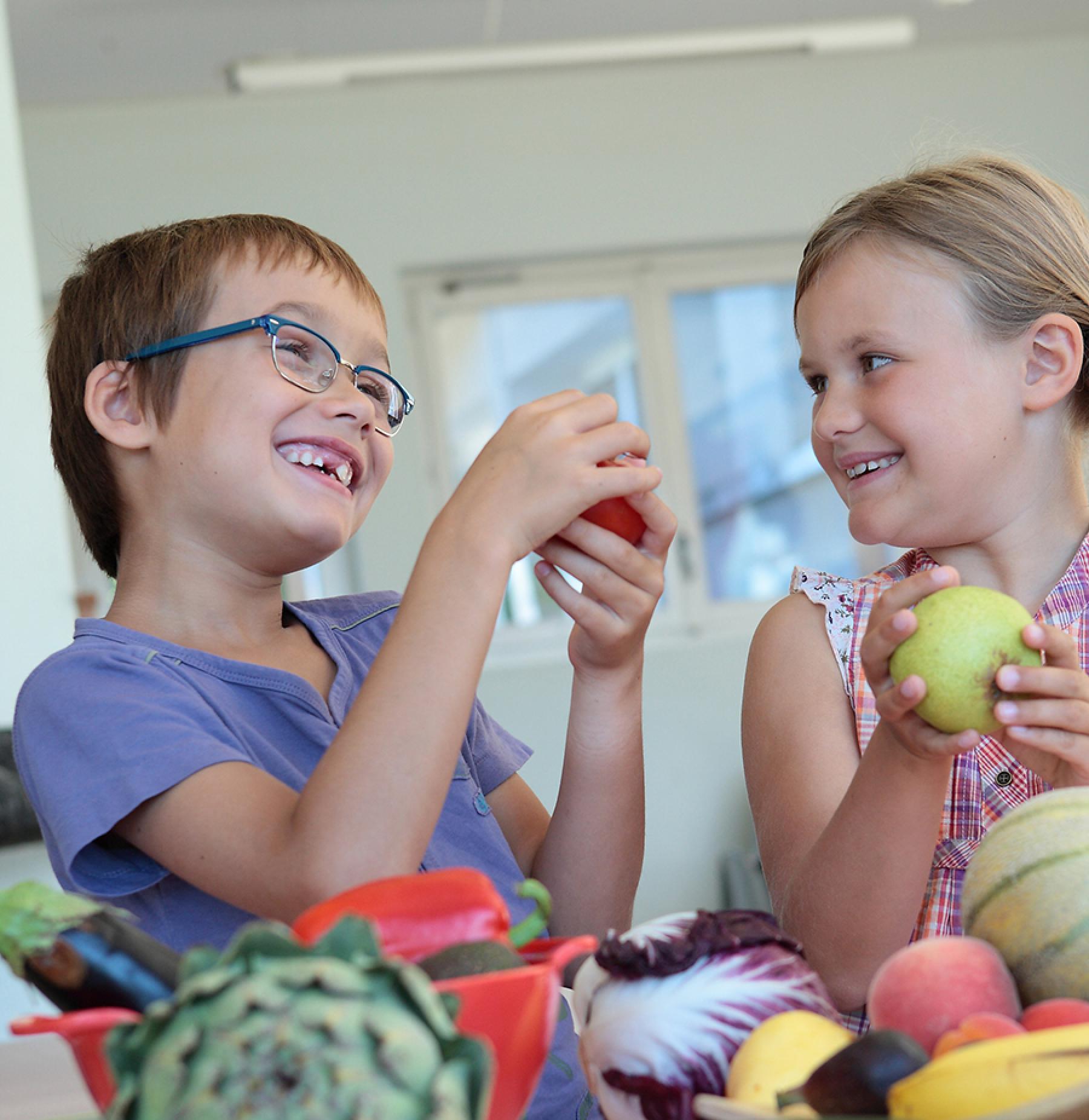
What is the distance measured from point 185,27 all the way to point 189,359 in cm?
358

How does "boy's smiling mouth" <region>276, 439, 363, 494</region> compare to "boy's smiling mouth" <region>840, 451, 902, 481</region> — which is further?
"boy's smiling mouth" <region>840, 451, 902, 481</region>

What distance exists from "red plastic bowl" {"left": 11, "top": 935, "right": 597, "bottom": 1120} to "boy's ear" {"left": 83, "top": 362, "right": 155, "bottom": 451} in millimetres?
621

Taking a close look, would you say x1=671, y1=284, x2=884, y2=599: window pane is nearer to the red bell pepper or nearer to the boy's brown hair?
the boy's brown hair

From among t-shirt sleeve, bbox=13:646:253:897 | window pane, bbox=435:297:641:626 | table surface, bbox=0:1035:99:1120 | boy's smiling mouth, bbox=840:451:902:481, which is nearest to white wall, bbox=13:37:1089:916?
window pane, bbox=435:297:641:626

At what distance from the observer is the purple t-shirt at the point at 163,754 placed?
0.81m

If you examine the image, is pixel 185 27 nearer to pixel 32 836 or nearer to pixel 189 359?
pixel 32 836

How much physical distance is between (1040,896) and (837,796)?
0.54 m

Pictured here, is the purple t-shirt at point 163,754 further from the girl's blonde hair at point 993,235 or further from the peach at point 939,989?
the girl's blonde hair at point 993,235

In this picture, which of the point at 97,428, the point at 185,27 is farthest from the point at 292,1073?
the point at 185,27

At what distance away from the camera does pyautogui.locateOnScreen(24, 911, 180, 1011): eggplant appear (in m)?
0.50

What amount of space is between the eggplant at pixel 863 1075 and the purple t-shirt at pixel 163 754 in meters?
0.31

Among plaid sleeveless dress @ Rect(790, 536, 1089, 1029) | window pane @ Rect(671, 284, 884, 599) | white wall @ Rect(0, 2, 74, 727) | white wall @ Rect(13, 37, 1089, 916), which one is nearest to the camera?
plaid sleeveless dress @ Rect(790, 536, 1089, 1029)

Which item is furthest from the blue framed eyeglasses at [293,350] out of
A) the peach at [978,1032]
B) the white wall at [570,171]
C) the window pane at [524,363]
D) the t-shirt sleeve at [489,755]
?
the window pane at [524,363]

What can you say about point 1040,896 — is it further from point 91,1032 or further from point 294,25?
point 294,25
